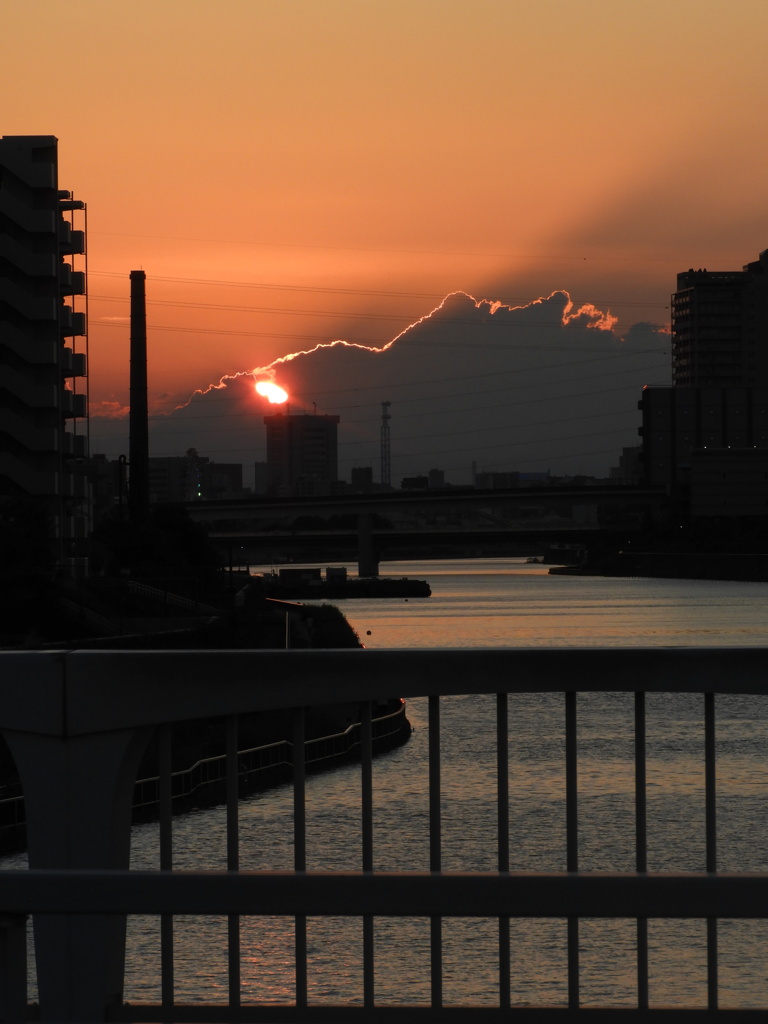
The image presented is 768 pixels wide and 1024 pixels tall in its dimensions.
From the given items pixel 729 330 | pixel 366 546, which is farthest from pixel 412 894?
pixel 729 330

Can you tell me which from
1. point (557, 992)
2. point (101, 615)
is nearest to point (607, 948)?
point (557, 992)

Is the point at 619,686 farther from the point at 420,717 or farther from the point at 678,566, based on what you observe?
the point at 678,566

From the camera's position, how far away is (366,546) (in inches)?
2847

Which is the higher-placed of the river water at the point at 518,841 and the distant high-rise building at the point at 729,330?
the distant high-rise building at the point at 729,330

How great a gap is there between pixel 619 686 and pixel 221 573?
41.7 metres

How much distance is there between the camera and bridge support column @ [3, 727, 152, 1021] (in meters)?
1.64

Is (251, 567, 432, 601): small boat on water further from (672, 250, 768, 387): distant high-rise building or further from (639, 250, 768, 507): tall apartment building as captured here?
(672, 250, 768, 387): distant high-rise building

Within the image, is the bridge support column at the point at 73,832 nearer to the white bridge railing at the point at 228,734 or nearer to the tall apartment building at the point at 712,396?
the white bridge railing at the point at 228,734

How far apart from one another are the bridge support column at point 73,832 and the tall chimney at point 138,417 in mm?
41574

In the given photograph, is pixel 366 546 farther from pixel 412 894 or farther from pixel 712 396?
pixel 412 894

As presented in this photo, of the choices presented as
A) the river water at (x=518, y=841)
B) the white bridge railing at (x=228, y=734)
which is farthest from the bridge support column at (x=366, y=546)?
the white bridge railing at (x=228, y=734)

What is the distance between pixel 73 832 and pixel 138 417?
48264 mm

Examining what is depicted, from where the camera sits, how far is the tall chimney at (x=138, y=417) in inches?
1743

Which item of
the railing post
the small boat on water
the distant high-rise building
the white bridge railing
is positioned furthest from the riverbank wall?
the railing post
